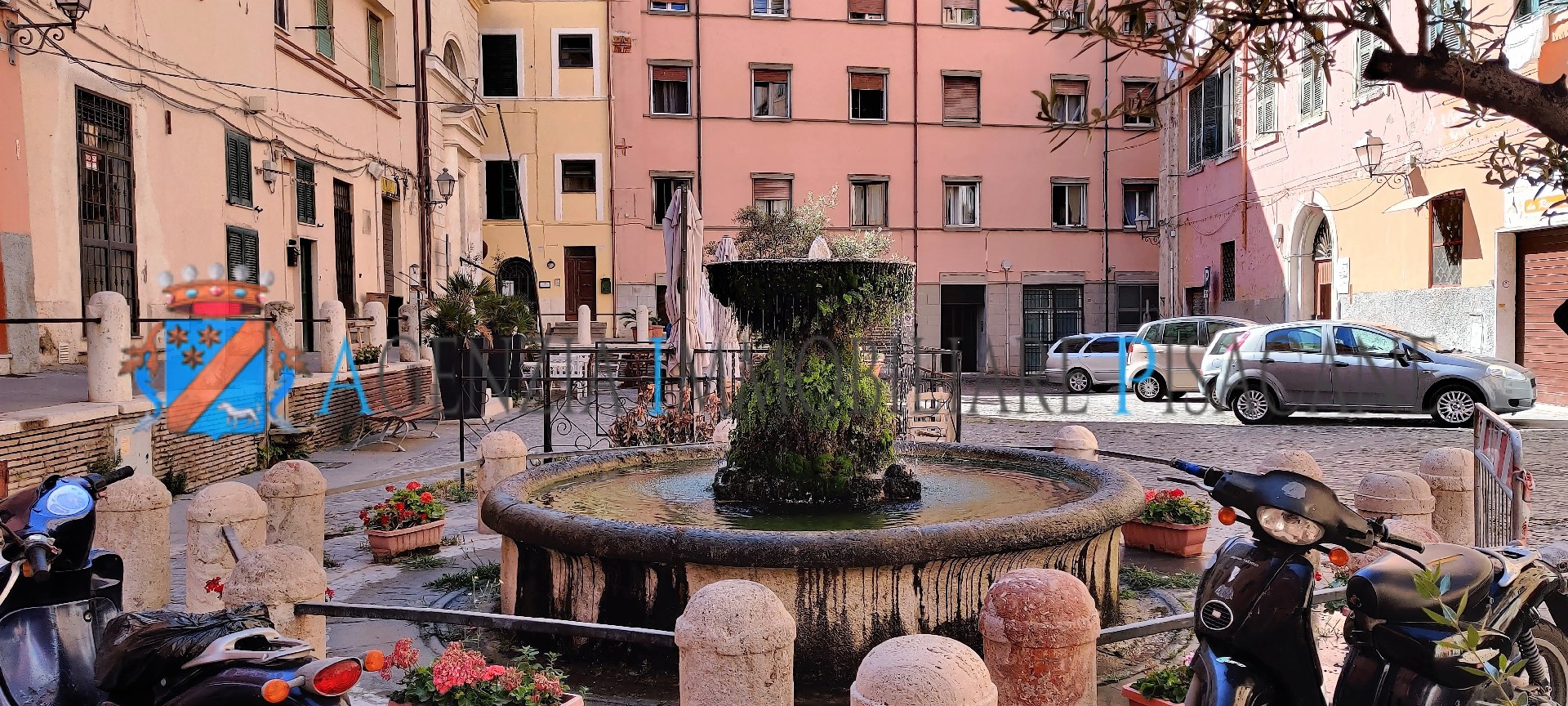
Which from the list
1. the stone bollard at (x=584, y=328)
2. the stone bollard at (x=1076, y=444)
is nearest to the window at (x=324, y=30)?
the stone bollard at (x=584, y=328)

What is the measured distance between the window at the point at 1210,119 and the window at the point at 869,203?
7964 millimetres

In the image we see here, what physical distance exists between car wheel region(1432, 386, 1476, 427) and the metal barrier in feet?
34.2

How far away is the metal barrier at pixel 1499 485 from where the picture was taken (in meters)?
4.30

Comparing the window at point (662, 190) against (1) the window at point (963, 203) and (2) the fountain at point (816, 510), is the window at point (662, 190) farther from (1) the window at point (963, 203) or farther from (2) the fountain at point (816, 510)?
(2) the fountain at point (816, 510)

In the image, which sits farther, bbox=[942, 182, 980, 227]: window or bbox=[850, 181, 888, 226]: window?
bbox=[942, 182, 980, 227]: window

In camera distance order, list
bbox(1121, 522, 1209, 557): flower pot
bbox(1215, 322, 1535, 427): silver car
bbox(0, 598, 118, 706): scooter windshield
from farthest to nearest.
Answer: bbox(1215, 322, 1535, 427): silver car < bbox(1121, 522, 1209, 557): flower pot < bbox(0, 598, 118, 706): scooter windshield

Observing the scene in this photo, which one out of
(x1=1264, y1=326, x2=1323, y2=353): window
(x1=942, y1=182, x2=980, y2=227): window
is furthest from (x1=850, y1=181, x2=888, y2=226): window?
(x1=1264, y1=326, x2=1323, y2=353): window

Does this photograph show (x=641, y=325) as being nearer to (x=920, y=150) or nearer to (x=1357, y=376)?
(x=920, y=150)

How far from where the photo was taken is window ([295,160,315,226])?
16453 millimetres

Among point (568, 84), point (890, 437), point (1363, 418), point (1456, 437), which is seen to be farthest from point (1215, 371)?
point (568, 84)

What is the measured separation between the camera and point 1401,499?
538 cm

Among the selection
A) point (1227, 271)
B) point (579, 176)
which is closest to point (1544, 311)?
point (1227, 271)

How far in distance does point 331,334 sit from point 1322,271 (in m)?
17.9

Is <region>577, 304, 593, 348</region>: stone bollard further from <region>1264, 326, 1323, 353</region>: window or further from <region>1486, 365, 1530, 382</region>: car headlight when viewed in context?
<region>1486, 365, 1530, 382</region>: car headlight
